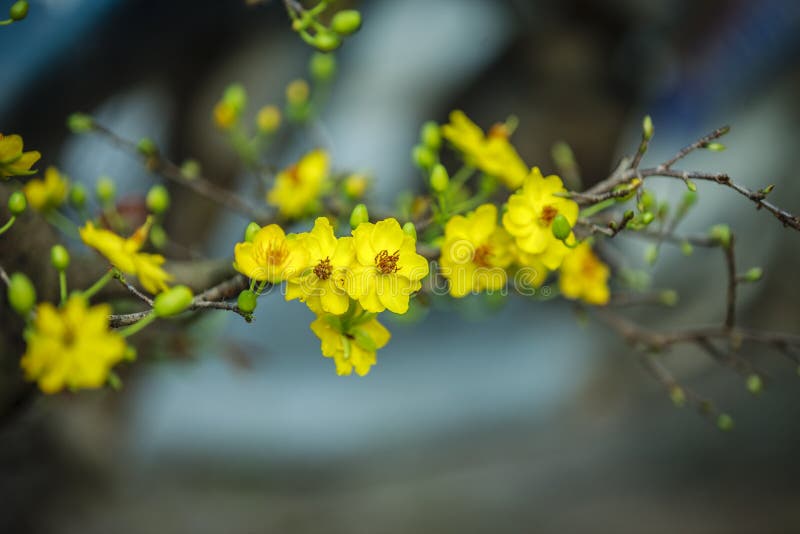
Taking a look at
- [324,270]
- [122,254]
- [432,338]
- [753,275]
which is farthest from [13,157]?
[432,338]

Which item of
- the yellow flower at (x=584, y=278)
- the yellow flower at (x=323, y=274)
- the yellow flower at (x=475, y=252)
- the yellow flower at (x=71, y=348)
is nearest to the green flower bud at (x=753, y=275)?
the yellow flower at (x=584, y=278)

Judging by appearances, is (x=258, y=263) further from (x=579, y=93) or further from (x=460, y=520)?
(x=460, y=520)

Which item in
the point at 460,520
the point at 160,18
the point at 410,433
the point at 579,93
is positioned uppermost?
the point at 160,18

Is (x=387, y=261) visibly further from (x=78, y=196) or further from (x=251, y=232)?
(x=78, y=196)

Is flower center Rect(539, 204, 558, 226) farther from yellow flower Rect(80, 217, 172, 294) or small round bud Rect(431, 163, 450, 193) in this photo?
yellow flower Rect(80, 217, 172, 294)

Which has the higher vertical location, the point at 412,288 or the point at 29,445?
the point at 29,445

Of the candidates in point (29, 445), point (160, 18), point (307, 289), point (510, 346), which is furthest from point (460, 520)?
point (307, 289)

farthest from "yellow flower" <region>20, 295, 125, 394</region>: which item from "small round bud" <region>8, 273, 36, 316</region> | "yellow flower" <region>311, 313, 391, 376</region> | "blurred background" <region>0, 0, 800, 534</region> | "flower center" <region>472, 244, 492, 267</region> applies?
"blurred background" <region>0, 0, 800, 534</region>
